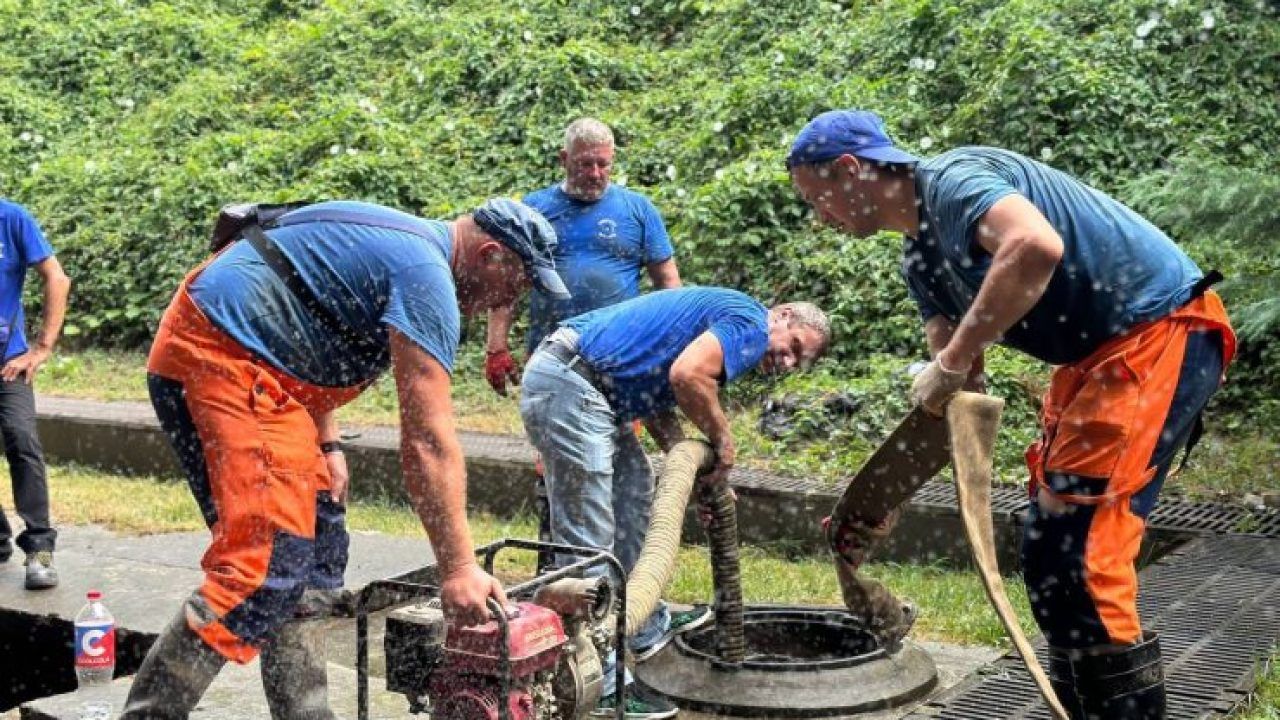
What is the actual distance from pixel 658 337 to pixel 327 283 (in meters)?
1.66

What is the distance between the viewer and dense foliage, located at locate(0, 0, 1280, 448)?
1045 cm

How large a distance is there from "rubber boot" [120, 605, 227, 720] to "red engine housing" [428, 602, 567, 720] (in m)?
0.71

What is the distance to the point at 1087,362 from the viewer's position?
3930 millimetres

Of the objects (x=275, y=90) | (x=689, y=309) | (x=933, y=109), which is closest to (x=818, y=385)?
(x=933, y=109)

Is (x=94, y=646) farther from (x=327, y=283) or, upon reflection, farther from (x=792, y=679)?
(x=792, y=679)

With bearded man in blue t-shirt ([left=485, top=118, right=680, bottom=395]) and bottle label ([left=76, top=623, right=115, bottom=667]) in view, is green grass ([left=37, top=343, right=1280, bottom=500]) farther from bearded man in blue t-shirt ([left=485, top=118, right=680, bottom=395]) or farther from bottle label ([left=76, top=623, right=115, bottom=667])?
bottle label ([left=76, top=623, right=115, bottom=667])

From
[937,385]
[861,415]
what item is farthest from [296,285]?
[861,415]

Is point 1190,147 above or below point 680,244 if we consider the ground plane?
above

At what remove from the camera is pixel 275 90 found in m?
17.8

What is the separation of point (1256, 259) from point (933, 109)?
14.4ft

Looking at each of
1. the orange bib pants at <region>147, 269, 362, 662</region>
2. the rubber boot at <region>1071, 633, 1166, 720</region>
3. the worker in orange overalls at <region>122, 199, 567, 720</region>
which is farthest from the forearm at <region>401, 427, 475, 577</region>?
the rubber boot at <region>1071, 633, 1166, 720</region>

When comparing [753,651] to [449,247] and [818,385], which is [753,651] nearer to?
[449,247]

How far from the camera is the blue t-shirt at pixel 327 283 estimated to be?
3.92 meters

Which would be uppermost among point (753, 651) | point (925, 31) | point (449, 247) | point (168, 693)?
point (925, 31)
